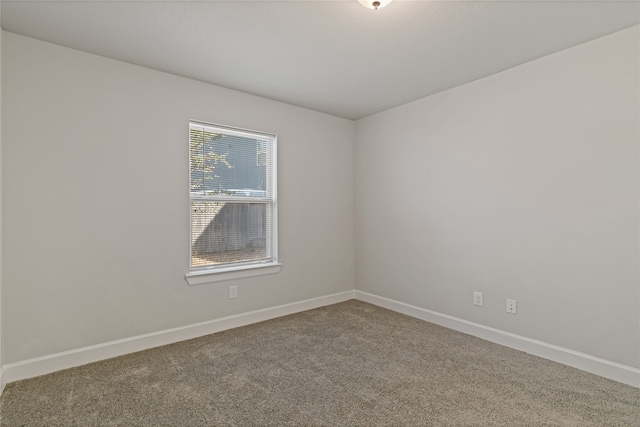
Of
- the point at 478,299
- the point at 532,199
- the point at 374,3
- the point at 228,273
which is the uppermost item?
the point at 374,3

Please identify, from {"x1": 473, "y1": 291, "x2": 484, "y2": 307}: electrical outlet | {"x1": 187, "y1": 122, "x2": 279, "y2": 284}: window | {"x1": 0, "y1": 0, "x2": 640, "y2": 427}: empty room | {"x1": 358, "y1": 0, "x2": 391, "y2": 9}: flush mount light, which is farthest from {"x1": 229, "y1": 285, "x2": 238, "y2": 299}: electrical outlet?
{"x1": 358, "y1": 0, "x2": 391, "y2": 9}: flush mount light

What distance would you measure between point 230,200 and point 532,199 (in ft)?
8.99

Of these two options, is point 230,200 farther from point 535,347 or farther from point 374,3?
point 535,347

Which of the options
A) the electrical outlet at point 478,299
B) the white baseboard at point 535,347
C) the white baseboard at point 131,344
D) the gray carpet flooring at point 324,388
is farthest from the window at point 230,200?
the electrical outlet at point 478,299

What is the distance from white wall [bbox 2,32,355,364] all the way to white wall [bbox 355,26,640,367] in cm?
175

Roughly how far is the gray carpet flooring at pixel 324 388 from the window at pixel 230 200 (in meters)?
0.81

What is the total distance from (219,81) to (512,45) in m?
2.45

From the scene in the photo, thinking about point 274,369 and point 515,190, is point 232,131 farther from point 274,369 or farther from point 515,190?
point 515,190

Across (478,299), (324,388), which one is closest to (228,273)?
(324,388)

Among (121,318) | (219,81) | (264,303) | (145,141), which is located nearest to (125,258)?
(121,318)

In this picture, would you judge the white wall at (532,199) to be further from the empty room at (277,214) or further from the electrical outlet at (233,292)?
the electrical outlet at (233,292)

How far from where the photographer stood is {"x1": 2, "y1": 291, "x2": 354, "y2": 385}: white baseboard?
224 cm

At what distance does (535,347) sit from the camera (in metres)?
2.60

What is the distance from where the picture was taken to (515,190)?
2.74 metres
